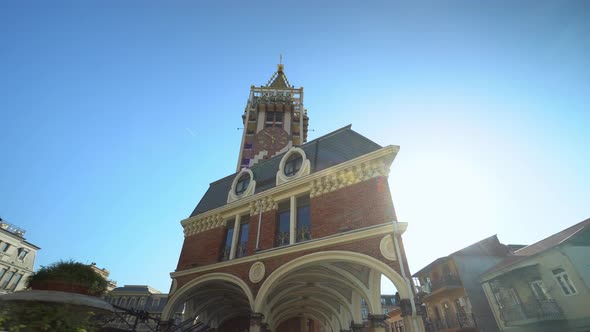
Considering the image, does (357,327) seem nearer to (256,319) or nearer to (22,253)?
(256,319)

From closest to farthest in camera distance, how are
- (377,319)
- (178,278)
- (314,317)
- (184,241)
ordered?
1. (377,319)
2. (178,278)
3. (184,241)
4. (314,317)

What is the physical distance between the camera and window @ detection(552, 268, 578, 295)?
1604 cm

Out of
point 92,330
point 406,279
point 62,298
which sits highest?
point 406,279

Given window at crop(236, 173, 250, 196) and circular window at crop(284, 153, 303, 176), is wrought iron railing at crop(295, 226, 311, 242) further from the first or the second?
window at crop(236, 173, 250, 196)

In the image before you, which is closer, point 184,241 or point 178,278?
point 178,278

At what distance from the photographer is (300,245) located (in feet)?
35.0

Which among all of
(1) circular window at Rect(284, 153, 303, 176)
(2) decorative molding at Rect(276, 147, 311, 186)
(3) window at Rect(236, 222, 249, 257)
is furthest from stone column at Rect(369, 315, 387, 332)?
(1) circular window at Rect(284, 153, 303, 176)

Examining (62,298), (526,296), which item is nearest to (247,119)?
(62,298)

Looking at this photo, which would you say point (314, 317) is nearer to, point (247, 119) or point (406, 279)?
point (406, 279)

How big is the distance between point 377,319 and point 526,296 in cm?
1715

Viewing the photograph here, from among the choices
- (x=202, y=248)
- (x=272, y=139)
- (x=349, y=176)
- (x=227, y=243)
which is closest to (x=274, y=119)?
(x=272, y=139)

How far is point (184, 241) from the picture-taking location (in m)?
15.8

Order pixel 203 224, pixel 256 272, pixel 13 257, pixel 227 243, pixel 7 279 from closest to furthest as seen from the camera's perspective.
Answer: pixel 256 272, pixel 227 243, pixel 203 224, pixel 7 279, pixel 13 257

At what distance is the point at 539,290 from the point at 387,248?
18361 mm
